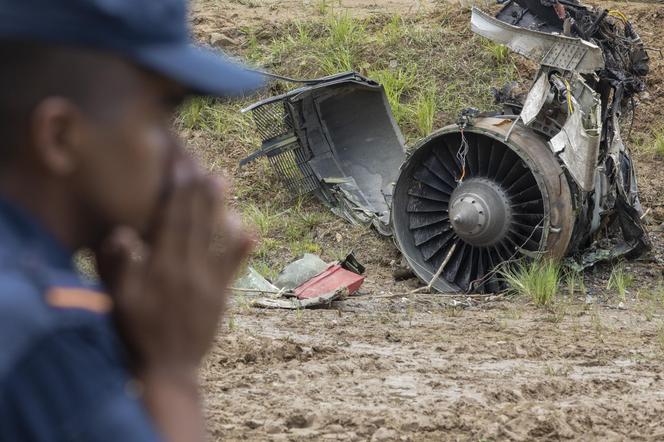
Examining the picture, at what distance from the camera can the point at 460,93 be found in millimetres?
11922

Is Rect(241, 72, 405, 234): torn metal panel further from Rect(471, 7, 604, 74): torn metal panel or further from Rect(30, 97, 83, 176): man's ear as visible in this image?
Rect(30, 97, 83, 176): man's ear

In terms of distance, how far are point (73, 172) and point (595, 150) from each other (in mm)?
6757

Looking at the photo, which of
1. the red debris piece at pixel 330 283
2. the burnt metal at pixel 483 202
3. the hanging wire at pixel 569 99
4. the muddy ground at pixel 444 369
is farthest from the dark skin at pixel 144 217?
the burnt metal at pixel 483 202

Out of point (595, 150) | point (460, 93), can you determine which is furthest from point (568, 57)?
point (460, 93)

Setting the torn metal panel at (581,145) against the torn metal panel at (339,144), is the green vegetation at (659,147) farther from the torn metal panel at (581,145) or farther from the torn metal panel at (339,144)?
the torn metal panel at (581,145)

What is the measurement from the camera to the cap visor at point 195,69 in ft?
4.39

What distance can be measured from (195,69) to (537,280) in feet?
22.3

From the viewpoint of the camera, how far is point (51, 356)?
1.24 meters

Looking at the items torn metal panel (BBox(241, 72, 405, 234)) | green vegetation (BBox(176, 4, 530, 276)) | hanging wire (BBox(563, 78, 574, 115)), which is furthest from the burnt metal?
green vegetation (BBox(176, 4, 530, 276))

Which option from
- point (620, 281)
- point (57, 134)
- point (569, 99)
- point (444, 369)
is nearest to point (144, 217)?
point (57, 134)

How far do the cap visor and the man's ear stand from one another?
0.35 ft

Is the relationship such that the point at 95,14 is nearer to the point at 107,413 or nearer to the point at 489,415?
the point at 107,413

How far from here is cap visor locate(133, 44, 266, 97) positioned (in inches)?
52.6

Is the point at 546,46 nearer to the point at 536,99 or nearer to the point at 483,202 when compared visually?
the point at 536,99
